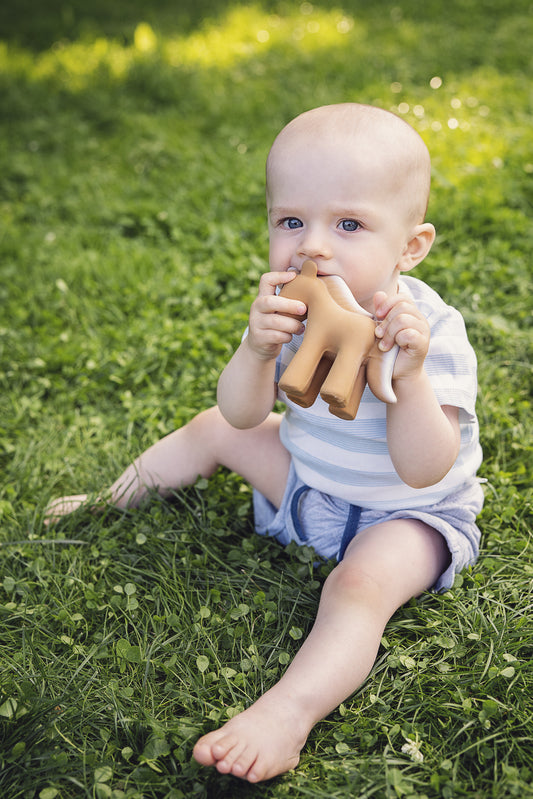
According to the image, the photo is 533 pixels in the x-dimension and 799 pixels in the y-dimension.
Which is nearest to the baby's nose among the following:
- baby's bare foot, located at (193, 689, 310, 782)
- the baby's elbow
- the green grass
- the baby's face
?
the baby's face

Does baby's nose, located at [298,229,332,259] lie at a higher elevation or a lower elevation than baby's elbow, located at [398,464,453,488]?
higher

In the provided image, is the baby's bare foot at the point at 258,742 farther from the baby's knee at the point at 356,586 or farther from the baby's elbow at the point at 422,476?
the baby's elbow at the point at 422,476

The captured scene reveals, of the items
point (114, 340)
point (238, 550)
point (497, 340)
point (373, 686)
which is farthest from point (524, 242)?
point (373, 686)

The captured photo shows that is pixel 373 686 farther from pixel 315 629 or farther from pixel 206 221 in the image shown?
pixel 206 221

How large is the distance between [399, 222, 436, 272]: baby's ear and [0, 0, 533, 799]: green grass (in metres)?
0.77

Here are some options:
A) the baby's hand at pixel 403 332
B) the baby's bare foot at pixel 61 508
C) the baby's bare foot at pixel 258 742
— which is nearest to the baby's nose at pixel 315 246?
the baby's hand at pixel 403 332

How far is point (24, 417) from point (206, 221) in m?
1.48

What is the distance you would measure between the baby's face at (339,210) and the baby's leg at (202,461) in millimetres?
584

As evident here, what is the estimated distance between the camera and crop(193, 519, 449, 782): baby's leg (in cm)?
151

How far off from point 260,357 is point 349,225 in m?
0.35

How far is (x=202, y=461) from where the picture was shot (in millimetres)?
2258

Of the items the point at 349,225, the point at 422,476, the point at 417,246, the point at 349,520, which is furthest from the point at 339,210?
the point at 349,520

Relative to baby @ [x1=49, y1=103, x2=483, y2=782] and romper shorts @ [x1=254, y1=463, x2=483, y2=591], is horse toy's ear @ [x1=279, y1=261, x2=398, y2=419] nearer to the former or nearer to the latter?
baby @ [x1=49, y1=103, x2=483, y2=782]

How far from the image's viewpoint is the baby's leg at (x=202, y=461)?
7.01 feet
